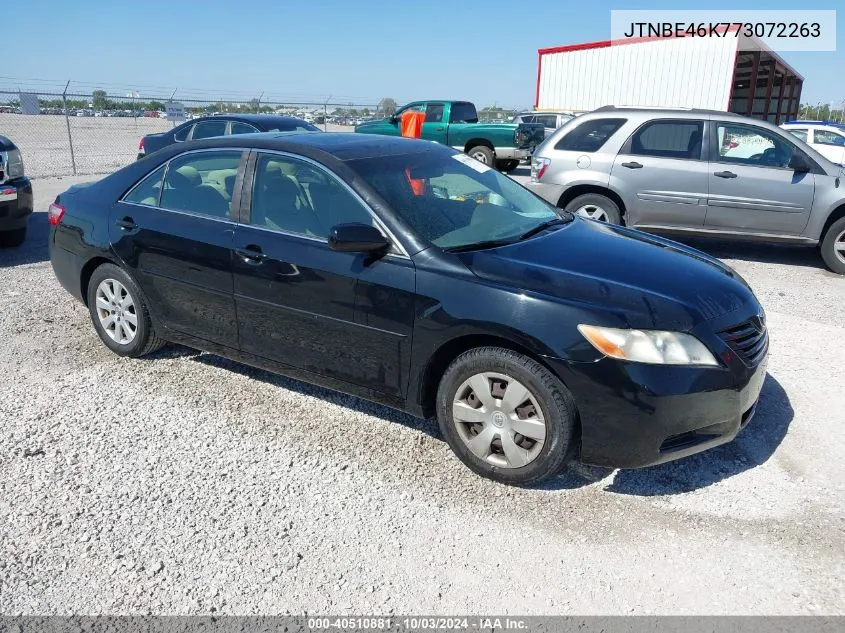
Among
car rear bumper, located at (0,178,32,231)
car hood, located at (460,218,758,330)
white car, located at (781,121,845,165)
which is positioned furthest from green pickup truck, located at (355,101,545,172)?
car hood, located at (460,218,758,330)

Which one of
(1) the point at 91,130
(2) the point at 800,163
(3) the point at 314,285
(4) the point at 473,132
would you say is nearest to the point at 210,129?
(4) the point at 473,132

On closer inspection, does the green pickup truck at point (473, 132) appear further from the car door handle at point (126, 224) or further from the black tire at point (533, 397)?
the black tire at point (533, 397)

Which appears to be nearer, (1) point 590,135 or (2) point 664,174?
(2) point 664,174

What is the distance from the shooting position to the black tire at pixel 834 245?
7.76 metres

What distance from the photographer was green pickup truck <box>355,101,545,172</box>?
1711cm

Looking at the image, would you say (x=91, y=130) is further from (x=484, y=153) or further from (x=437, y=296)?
(x=437, y=296)

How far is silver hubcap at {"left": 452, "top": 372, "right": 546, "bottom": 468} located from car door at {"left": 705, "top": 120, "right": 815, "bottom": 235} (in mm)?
5770

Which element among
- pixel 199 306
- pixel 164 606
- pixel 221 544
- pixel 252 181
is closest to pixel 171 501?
pixel 221 544

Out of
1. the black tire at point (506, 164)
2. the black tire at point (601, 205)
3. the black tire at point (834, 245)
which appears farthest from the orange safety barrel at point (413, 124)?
the black tire at point (834, 245)

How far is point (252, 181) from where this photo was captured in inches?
163

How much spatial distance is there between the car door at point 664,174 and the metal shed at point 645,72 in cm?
1901

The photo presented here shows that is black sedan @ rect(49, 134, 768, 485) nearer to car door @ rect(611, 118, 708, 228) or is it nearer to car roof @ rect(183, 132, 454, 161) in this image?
car roof @ rect(183, 132, 454, 161)

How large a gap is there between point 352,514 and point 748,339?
212cm

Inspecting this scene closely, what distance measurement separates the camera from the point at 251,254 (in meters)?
3.98
